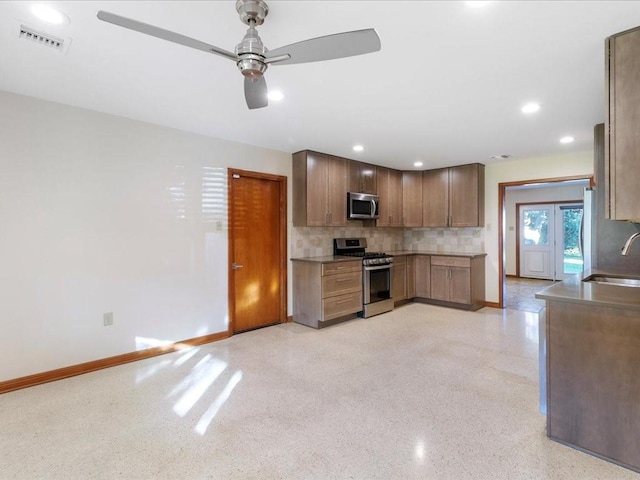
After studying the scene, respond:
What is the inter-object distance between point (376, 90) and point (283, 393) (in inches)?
98.6

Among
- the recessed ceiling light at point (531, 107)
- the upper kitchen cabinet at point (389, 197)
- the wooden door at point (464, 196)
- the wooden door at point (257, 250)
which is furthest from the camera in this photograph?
the upper kitchen cabinet at point (389, 197)

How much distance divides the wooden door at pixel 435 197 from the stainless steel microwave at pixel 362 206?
1106 millimetres

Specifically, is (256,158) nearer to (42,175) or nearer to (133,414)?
(42,175)

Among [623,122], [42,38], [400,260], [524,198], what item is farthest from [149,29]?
[524,198]

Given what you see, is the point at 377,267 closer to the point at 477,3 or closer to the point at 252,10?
the point at 477,3

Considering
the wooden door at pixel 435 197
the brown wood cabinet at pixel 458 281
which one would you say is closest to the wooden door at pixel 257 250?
the brown wood cabinet at pixel 458 281

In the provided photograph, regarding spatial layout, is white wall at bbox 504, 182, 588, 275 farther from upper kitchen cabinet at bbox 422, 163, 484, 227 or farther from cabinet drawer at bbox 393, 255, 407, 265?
Result: cabinet drawer at bbox 393, 255, 407, 265

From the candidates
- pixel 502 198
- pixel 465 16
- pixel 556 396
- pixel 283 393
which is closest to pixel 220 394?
pixel 283 393

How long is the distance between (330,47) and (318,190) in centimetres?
301

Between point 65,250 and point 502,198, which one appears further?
point 502,198

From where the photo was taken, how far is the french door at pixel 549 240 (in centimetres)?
782

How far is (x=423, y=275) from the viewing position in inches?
223

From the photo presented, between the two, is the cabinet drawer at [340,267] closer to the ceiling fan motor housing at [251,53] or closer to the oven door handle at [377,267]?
the oven door handle at [377,267]

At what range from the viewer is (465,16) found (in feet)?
5.59
